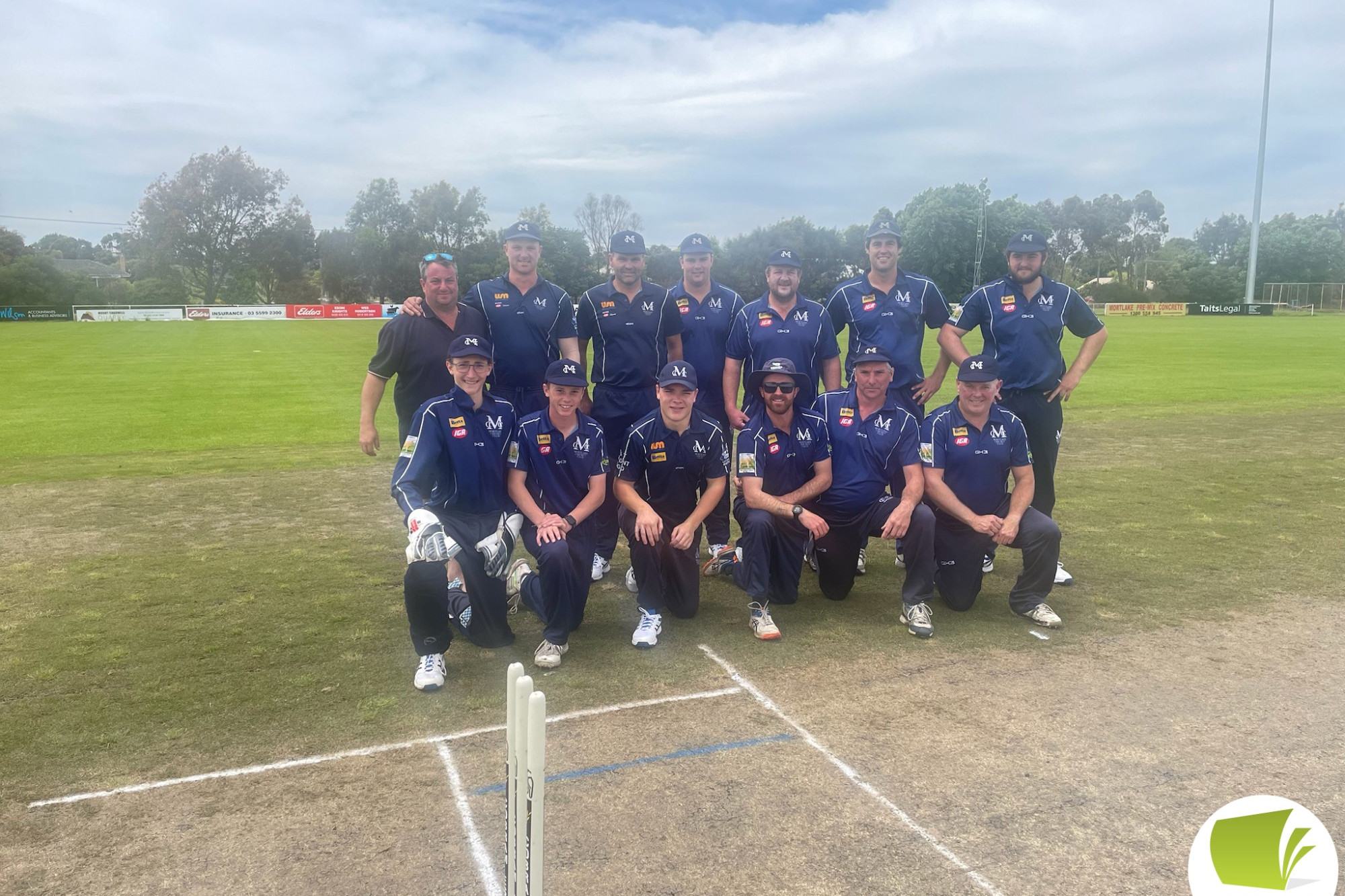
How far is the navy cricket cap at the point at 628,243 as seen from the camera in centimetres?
629

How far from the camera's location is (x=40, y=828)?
3289mm

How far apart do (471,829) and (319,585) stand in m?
3.34

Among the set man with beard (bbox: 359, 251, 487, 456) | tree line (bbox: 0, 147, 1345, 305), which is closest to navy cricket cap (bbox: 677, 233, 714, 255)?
man with beard (bbox: 359, 251, 487, 456)

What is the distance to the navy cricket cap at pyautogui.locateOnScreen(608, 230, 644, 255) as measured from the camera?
6293 mm

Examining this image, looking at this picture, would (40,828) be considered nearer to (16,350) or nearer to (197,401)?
(197,401)

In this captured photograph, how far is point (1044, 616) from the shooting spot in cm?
536

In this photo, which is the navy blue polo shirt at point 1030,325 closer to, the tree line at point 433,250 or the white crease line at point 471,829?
the white crease line at point 471,829

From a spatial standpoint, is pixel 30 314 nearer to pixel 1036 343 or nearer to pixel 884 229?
pixel 884 229

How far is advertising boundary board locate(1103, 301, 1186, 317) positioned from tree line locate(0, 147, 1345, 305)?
6775 millimetres

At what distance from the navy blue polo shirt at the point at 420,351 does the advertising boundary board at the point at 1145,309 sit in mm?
65769

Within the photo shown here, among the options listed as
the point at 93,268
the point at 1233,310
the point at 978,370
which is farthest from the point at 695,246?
the point at 93,268

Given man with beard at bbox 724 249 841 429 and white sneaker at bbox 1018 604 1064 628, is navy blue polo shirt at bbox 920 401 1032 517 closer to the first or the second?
white sneaker at bbox 1018 604 1064 628

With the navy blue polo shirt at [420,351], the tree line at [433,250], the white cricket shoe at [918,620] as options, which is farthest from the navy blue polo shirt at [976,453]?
the tree line at [433,250]

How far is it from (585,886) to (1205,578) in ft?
17.1
